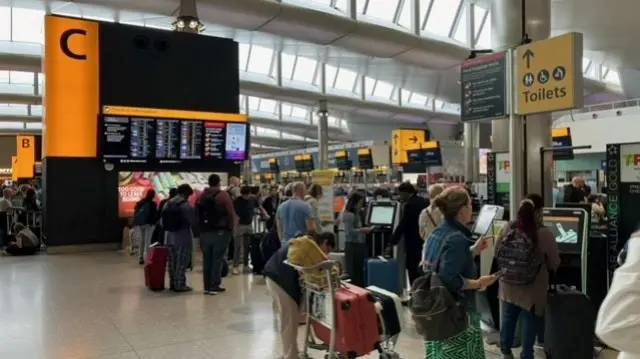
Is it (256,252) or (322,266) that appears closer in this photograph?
(322,266)

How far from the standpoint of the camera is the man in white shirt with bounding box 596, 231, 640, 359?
6.02 ft

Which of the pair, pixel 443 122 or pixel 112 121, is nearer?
pixel 112 121

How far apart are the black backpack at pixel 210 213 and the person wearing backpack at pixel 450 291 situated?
13.7ft

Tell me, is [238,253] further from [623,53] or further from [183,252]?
[623,53]

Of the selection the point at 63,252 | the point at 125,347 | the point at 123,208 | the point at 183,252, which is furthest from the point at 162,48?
the point at 125,347

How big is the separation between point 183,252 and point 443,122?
24.8m

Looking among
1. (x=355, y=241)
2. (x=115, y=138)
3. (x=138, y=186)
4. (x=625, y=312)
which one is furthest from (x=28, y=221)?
(x=625, y=312)

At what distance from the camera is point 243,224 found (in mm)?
9344

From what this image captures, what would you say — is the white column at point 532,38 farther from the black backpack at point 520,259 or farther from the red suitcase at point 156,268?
the red suitcase at point 156,268

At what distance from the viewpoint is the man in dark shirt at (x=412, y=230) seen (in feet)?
20.2

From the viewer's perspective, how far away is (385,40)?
13344 millimetres

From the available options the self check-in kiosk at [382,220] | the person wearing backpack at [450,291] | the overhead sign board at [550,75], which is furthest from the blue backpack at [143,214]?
the person wearing backpack at [450,291]

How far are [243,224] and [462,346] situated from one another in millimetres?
6366

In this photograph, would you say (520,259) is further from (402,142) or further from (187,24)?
(402,142)
